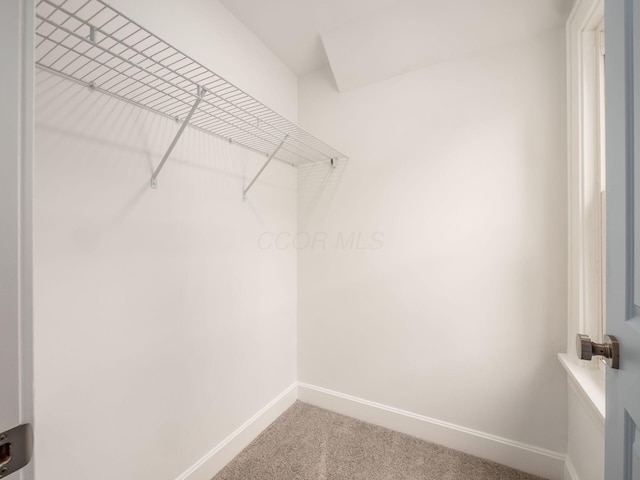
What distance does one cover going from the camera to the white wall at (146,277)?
857mm

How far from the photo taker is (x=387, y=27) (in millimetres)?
1511

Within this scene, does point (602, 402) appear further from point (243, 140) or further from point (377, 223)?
point (243, 140)

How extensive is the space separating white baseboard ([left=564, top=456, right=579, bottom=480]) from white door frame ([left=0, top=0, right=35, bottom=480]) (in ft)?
6.21

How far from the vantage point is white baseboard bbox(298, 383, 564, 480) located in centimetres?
135

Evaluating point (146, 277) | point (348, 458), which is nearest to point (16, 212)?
point (146, 277)

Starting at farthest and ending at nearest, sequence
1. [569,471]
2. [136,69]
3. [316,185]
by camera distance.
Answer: [316,185]
[569,471]
[136,69]

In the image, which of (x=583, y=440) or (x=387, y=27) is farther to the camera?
(x=387, y=27)

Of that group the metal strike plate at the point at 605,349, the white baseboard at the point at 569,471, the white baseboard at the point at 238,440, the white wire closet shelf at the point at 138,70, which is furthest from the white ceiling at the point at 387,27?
the white baseboard at the point at 238,440

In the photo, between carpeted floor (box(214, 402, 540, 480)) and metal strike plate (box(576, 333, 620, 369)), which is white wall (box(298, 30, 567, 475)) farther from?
metal strike plate (box(576, 333, 620, 369))

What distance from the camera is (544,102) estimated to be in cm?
134

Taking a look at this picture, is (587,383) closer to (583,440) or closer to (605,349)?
(583,440)

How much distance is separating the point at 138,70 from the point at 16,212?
913 millimetres

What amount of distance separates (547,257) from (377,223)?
0.87 metres

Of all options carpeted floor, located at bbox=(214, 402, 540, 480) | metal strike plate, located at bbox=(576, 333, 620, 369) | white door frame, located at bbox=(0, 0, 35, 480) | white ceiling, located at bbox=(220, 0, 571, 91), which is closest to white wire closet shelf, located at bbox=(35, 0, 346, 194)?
white door frame, located at bbox=(0, 0, 35, 480)
